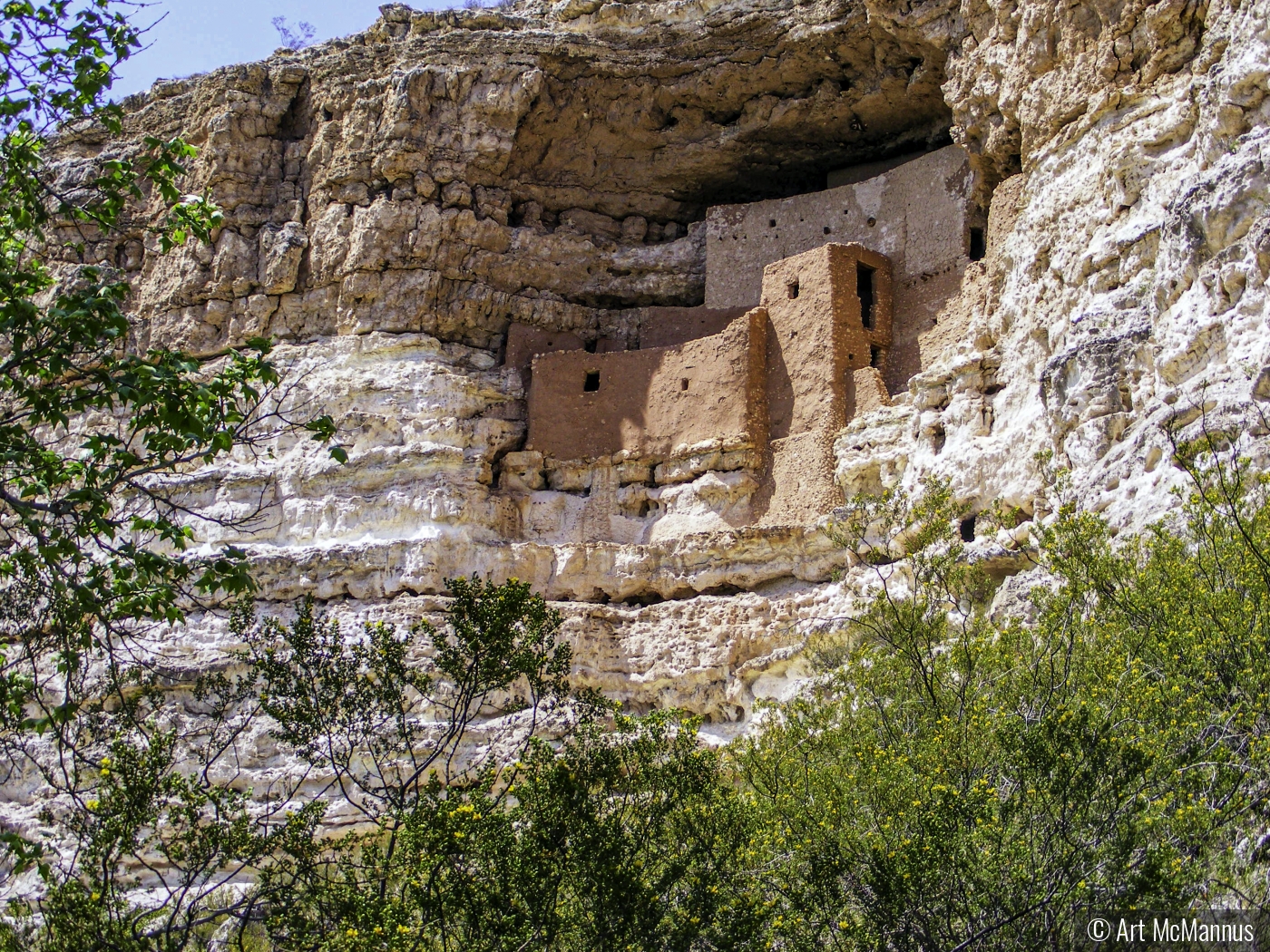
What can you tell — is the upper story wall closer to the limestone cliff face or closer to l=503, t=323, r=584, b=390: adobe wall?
the limestone cliff face

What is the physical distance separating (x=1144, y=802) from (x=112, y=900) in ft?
20.2

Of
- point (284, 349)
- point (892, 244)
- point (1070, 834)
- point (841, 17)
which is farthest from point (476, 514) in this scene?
point (1070, 834)

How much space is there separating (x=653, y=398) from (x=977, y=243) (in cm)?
494

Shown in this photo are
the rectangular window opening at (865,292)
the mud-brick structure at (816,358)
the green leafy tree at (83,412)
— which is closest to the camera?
the green leafy tree at (83,412)

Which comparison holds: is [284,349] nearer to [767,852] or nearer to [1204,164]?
[1204,164]

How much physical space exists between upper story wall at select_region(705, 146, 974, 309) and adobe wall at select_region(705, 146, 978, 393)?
13mm

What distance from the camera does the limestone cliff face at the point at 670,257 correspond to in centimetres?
1571

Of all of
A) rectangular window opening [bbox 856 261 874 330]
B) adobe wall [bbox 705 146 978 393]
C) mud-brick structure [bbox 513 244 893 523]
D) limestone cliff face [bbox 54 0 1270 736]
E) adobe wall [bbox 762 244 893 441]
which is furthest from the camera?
rectangular window opening [bbox 856 261 874 330]

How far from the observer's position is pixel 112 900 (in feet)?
31.1

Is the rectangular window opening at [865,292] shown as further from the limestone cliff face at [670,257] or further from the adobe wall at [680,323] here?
the adobe wall at [680,323]

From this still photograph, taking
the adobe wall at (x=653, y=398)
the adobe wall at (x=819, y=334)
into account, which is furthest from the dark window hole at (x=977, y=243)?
the adobe wall at (x=653, y=398)

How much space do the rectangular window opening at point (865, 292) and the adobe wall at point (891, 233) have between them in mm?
361

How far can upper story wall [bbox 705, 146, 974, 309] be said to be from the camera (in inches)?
864

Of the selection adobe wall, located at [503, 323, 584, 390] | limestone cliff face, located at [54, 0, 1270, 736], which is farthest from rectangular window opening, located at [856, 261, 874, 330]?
adobe wall, located at [503, 323, 584, 390]
